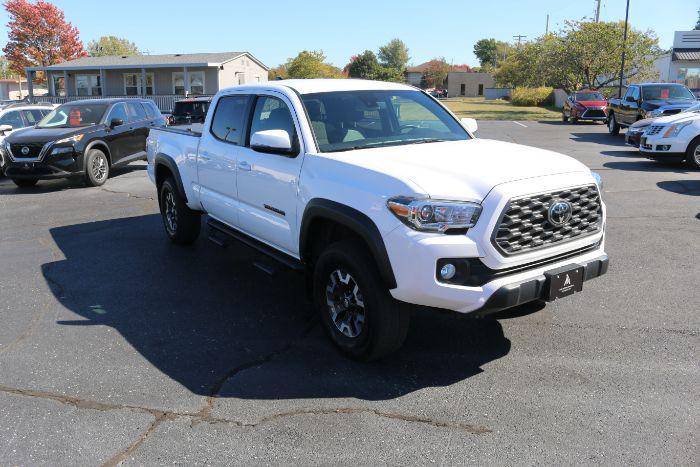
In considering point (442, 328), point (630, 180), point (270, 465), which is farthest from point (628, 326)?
point (630, 180)

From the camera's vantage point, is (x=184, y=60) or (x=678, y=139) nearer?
(x=678, y=139)

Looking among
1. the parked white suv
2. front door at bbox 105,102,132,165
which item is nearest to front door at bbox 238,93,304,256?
front door at bbox 105,102,132,165

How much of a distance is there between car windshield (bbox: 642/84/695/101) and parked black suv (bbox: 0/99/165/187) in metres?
16.0

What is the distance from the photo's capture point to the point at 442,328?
4.82 m

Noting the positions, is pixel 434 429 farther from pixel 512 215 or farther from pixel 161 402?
pixel 161 402

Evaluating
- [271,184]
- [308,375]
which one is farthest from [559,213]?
[271,184]

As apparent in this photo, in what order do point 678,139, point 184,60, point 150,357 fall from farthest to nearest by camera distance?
1. point 184,60
2. point 678,139
3. point 150,357

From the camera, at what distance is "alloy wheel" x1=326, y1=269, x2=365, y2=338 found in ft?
13.5

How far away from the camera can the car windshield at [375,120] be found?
4.71 metres

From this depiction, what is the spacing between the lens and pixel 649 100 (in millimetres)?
19859

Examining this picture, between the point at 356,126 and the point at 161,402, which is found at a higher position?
the point at 356,126

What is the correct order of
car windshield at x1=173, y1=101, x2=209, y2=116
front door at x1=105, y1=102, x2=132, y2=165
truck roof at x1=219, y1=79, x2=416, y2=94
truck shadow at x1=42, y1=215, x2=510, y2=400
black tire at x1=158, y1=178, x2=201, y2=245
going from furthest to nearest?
1. car windshield at x1=173, y1=101, x2=209, y2=116
2. front door at x1=105, y1=102, x2=132, y2=165
3. black tire at x1=158, y1=178, x2=201, y2=245
4. truck roof at x1=219, y1=79, x2=416, y2=94
5. truck shadow at x1=42, y1=215, x2=510, y2=400

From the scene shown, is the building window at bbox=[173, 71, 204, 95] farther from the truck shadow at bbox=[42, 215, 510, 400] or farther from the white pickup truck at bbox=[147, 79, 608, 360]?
the white pickup truck at bbox=[147, 79, 608, 360]

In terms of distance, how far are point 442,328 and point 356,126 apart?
5.82 ft
